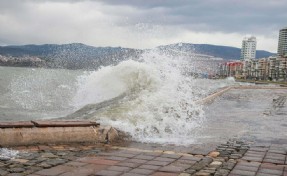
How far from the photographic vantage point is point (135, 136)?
6.73 metres

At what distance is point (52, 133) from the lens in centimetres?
569

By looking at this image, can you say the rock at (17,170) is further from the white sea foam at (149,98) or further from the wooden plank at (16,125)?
the white sea foam at (149,98)

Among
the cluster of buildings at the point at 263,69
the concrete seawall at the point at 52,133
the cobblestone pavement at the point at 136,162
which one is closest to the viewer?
the cobblestone pavement at the point at 136,162

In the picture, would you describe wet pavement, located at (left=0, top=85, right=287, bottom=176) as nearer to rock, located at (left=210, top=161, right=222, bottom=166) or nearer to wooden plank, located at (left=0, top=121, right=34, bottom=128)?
rock, located at (left=210, top=161, right=222, bottom=166)

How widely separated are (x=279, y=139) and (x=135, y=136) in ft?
8.91

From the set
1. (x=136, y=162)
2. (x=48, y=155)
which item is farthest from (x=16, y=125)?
(x=136, y=162)

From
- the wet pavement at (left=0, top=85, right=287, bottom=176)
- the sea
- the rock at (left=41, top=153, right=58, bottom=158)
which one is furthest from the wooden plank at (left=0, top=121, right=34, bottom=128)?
the sea

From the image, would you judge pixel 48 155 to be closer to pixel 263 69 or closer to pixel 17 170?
pixel 17 170

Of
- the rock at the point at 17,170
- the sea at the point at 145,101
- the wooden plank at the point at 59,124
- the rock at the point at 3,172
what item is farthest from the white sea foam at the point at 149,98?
the rock at the point at 3,172

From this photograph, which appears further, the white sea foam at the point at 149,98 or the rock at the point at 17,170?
the white sea foam at the point at 149,98

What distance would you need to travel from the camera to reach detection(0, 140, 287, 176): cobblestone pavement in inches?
170

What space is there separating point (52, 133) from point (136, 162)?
5.30 ft

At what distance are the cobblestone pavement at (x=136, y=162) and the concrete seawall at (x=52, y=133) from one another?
19cm

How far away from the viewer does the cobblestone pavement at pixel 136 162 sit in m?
4.31
